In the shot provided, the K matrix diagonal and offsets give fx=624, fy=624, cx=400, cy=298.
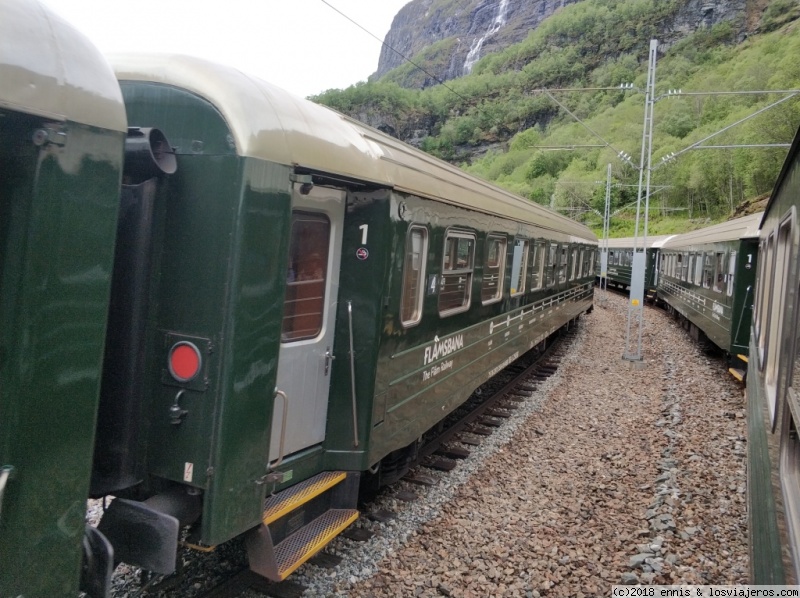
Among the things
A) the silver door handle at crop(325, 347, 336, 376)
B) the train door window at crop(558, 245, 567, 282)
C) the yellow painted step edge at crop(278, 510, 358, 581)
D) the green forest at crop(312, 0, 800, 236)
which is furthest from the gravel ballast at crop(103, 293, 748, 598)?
the green forest at crop(312, 0, 800, 236)

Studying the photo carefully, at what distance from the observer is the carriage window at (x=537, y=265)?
1030 cm

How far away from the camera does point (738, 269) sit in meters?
11.1

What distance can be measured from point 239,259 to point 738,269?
34.3 feet

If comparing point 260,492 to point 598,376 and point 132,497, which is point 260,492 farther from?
point 598,376

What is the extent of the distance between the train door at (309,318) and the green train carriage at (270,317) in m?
0.01

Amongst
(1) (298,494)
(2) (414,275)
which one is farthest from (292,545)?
(2) (414,275)

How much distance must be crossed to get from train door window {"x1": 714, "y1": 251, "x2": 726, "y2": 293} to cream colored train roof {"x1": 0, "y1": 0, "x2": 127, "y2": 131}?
→ 12.3 metres

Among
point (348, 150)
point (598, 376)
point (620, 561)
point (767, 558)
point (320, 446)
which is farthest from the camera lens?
point (598, 376)

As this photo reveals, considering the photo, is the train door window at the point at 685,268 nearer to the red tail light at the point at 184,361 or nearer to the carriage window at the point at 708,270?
the carriage window at the point at 708,270

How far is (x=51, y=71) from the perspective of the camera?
223 centimetres

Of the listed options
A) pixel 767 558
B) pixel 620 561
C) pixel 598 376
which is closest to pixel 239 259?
pixel 767 558

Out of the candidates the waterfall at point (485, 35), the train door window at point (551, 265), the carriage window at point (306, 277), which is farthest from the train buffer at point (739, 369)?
the waterfall at point (485, 35)

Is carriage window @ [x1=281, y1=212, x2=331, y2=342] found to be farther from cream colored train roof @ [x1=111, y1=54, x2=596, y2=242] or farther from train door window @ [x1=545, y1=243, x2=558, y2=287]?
train door window @ [x1=545, y1=243, x2=558, y2=287]

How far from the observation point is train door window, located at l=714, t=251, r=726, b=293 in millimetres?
12430
